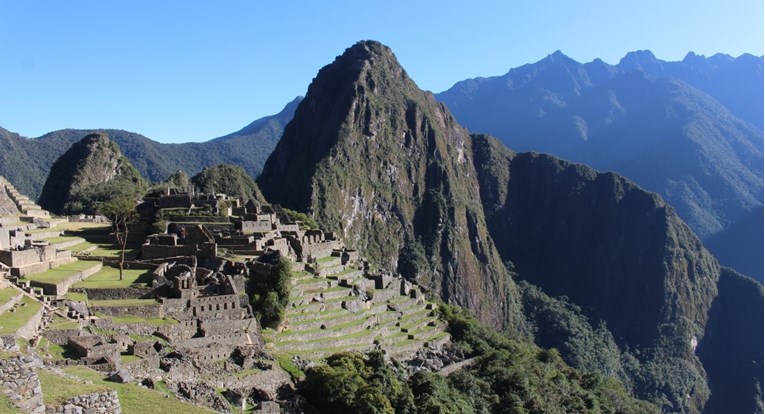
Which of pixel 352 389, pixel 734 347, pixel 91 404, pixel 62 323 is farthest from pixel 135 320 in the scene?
pixel 734 347

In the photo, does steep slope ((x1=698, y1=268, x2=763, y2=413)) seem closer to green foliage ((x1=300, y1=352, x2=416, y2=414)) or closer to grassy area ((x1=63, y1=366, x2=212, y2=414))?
green foliage ((x1=300, y1=352, x2=416, y2=414))

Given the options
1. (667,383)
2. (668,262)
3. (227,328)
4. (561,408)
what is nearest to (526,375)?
(561,408)

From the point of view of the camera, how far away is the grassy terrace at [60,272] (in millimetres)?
26719

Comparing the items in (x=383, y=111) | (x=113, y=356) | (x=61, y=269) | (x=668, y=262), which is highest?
(x=383, y=111)

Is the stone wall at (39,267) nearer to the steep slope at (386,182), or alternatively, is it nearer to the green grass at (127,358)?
the green grass at (127,358)

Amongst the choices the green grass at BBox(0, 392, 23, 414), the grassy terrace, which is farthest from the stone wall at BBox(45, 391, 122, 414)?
the grassy terrace

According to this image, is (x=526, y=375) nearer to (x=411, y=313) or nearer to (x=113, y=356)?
(x=411, y=313)

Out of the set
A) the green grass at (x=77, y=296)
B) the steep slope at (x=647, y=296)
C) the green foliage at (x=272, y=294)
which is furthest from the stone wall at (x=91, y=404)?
the steep slope at (x=647, y=296)

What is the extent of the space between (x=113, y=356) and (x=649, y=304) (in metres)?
176

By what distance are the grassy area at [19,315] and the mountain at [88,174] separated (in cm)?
6627

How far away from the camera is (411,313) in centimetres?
4731

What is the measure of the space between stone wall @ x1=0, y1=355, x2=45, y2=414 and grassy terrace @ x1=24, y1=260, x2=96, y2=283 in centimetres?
1804

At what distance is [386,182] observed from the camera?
173m

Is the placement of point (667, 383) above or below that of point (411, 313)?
below
